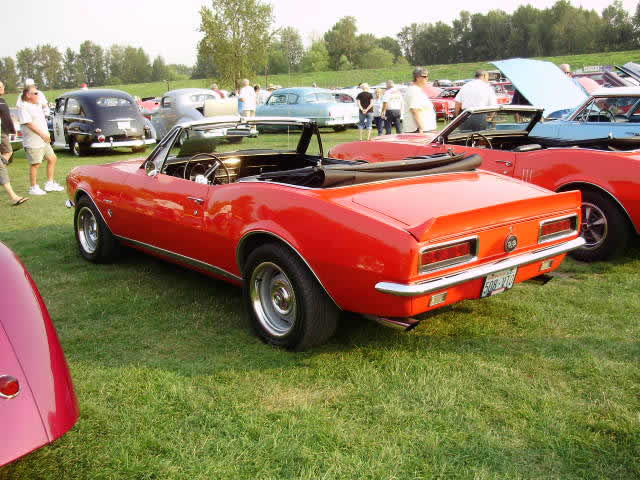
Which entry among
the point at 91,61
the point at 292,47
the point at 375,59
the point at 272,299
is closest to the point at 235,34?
the point at 272,299

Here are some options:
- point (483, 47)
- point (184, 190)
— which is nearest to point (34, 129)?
point (184, 190)

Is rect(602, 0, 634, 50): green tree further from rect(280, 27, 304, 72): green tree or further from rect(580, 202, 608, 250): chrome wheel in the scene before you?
rect(580, 202, 608, 250): chrome wheel

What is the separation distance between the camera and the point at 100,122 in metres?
14.4

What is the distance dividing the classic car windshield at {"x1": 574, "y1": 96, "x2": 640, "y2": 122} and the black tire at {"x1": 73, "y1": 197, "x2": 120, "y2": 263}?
235 inches

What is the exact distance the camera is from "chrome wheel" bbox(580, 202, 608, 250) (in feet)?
16.8

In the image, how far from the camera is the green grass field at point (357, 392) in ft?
8.14

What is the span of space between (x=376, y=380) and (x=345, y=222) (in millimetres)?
837

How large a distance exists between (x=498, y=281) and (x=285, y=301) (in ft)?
3.98

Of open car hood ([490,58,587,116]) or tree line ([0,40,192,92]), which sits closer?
open car hood ([490,58,587,116])

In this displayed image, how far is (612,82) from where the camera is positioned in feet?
57.7

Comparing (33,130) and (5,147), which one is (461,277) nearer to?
(33,130)

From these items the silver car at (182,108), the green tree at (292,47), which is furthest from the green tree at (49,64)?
the silver car at (182,108)

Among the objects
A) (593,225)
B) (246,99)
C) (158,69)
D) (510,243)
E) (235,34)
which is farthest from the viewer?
(158,69)

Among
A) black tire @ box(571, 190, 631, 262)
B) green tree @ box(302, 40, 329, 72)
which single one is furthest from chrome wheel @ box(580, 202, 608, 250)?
green tree @ box(302, 40, 329, 72)
